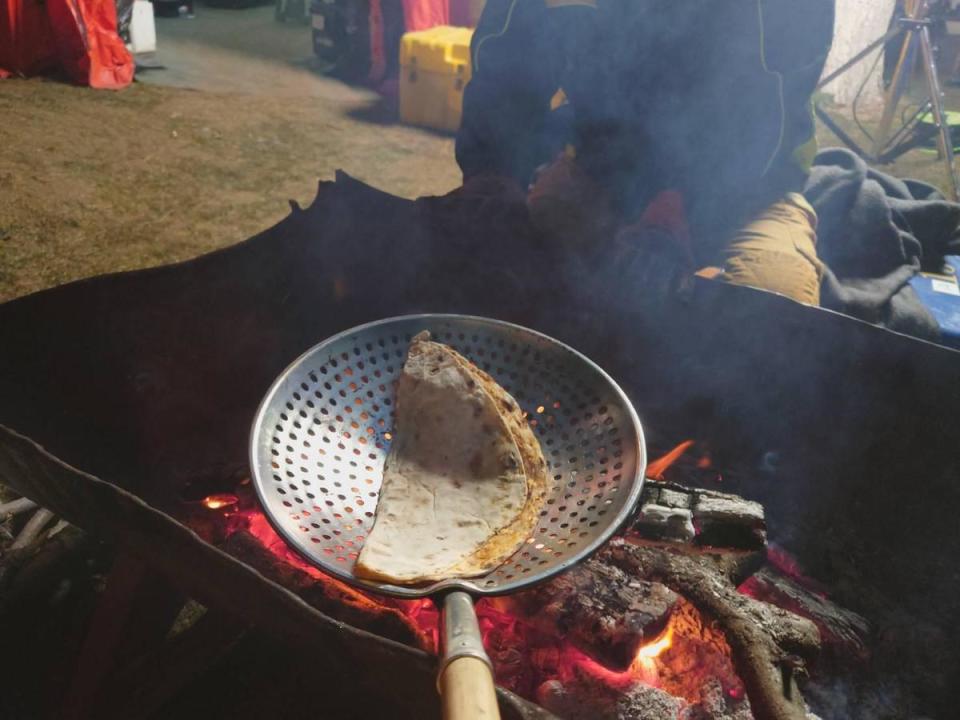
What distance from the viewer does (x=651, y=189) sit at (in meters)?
3.12

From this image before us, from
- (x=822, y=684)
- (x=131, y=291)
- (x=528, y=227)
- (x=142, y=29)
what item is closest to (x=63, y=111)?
(x=142, y=29)

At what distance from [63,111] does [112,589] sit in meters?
5.61

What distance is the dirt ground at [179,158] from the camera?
4.02 metres

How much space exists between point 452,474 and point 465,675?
655 millimetres

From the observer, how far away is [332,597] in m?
1.44

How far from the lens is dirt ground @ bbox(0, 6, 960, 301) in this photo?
158 inches

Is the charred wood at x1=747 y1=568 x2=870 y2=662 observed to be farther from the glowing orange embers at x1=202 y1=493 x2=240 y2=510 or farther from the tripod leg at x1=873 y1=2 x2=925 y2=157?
the tripod leg at x1=873 y1=2 x2=925 y2=157

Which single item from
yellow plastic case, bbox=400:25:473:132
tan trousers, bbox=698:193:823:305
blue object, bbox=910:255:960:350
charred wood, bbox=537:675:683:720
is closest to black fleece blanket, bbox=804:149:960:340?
blue object, bbox=910:255:960:350

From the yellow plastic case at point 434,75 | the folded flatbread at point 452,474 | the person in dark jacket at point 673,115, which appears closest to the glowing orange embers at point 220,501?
the folded flatbread at point 452,474

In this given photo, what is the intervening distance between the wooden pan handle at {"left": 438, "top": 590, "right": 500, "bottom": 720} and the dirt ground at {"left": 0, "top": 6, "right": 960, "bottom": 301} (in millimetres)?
3349

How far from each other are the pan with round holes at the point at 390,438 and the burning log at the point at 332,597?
0.63 feet

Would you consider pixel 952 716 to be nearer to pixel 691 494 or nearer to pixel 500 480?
pixel 691 494

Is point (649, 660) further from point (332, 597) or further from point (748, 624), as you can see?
point (332, 597)

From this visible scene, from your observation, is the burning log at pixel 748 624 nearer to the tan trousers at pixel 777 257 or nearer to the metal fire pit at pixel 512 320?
the metal fire pit at pixel 512 320
